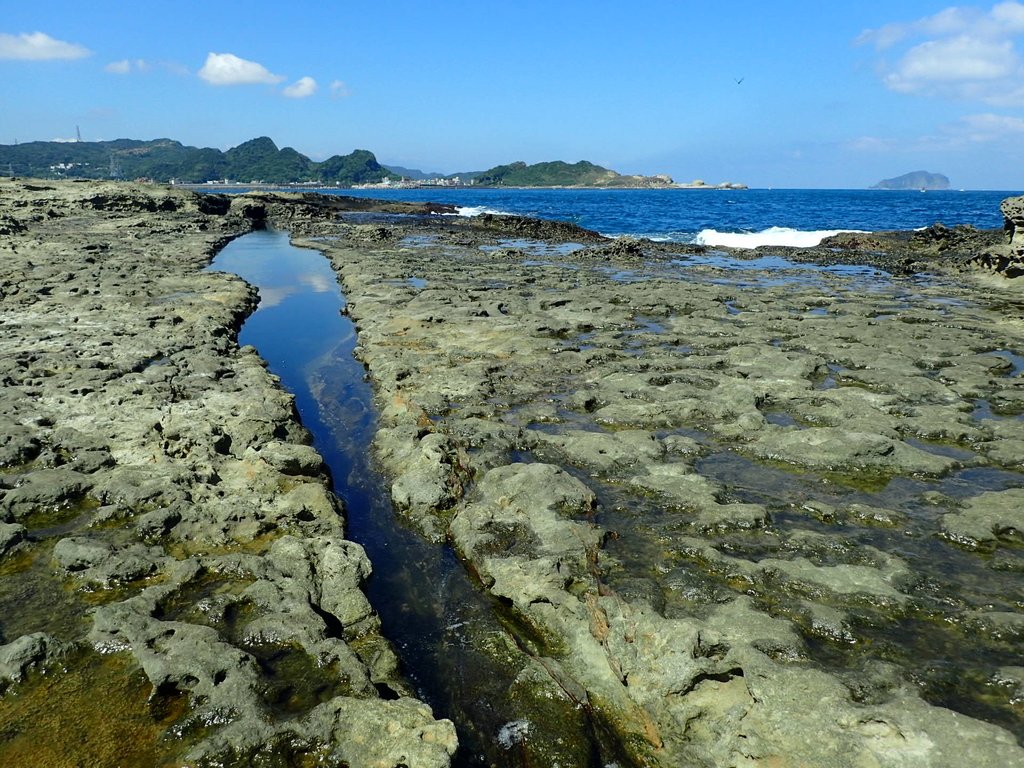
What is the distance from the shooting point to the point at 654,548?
6312 millimetres

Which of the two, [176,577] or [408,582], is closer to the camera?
[176,577]

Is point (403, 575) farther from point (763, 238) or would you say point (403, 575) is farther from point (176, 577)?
point (763, 238)

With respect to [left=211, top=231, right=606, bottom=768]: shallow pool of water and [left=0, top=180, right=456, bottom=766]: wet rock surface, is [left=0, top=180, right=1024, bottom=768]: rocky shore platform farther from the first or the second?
[left=211, top=231, right=606, bottom=768]: shallow pool of water

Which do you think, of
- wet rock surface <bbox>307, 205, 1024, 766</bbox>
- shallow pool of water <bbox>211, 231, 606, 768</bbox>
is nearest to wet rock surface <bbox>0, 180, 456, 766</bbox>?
shallow pool of water <bbox>211, 231, 606, 768</bbox>

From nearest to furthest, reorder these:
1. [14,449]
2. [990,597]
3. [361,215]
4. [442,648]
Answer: [442,648]
[990,597]
[14,449]
[361,215]

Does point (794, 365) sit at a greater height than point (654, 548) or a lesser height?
greater

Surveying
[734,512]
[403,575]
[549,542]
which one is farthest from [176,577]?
[734,512]

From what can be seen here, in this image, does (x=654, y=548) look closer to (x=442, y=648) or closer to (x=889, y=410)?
(x=442, y=648)

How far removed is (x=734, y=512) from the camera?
6766mm

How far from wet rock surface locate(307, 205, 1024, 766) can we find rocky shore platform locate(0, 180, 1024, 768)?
3cm

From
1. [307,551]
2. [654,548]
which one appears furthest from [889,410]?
[307,551]

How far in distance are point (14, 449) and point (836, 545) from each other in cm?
943

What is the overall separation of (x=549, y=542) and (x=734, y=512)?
6.83 feet

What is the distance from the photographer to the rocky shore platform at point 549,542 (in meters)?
4.13
